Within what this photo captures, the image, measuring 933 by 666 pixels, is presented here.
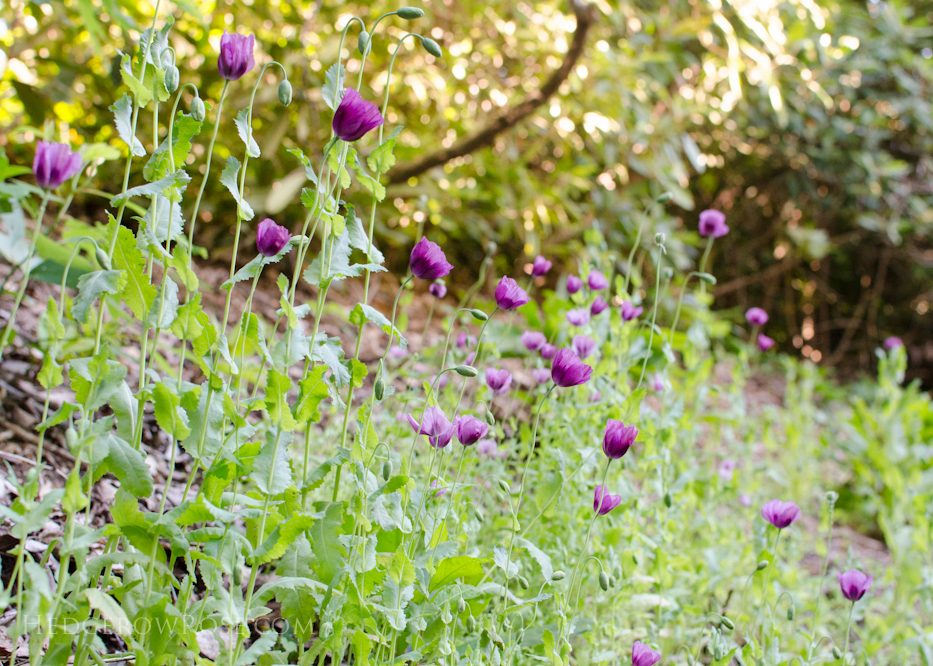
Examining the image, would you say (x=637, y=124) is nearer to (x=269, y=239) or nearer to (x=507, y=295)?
Answer: (x=507, y=295)

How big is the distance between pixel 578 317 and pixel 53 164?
3.06ft

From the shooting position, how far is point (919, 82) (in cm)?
477

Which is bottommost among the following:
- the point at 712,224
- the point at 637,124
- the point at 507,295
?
the point at 637,124

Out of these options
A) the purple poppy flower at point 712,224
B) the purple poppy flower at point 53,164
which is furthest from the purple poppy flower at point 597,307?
the purple poppy flower at point 53,164

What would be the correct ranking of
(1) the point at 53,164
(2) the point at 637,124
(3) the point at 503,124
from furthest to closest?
(2) the point at 637,124, (3) the point at 503,124, (1) the point at 53,164

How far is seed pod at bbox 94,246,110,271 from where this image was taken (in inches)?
31.4

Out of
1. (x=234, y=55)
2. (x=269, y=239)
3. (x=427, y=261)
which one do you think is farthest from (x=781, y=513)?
(x=234, y=55)

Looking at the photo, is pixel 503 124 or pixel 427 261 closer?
pixel 427 261

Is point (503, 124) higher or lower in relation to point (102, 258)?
lower

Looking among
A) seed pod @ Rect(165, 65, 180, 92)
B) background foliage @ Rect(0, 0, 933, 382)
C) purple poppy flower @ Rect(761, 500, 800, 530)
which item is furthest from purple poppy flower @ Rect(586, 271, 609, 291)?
seed pod @ Rect(165, 65, 180, 92)

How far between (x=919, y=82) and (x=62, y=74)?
4.38 m

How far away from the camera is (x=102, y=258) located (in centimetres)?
81

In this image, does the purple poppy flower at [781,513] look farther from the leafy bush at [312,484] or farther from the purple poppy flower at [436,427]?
the purple poppy flower at [436,427]

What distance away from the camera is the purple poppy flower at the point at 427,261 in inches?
38.2
